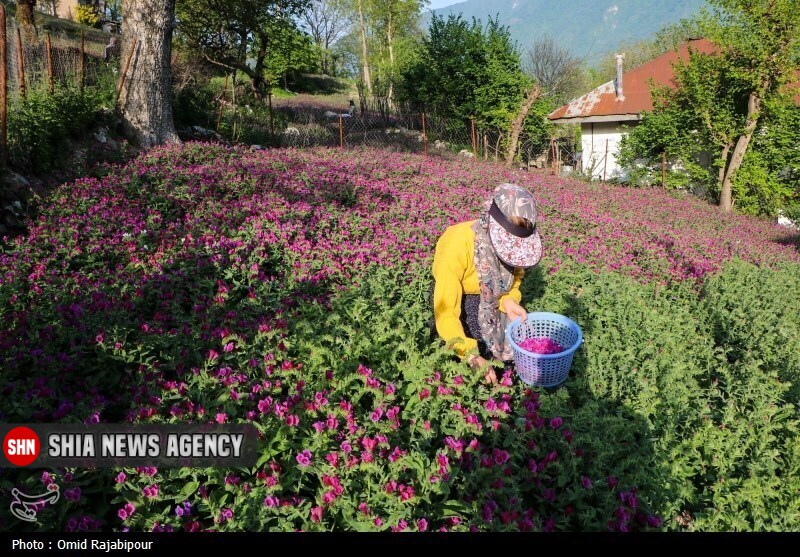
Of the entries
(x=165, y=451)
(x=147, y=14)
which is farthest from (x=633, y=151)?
(x=165, y=451)

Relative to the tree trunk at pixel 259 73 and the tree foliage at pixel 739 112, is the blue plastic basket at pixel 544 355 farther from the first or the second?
the tree trunk at pixel 259 73

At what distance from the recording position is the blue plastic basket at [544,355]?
3336 millimetres

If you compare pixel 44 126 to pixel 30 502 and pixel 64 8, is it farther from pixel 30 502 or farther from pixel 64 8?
pixel 64 8

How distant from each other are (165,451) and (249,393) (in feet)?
1.86

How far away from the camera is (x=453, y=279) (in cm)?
349

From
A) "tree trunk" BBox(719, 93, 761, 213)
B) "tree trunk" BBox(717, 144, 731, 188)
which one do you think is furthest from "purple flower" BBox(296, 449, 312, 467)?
"tree trunk" BBox(717, 144, 731, 188)

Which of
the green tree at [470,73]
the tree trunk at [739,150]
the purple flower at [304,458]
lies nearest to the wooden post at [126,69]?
the purple flower at [304,458]

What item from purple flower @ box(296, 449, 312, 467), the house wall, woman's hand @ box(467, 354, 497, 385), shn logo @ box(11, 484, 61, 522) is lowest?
shn logo @ box(11, 484, 61, 522)

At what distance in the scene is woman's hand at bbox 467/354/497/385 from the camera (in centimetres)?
319

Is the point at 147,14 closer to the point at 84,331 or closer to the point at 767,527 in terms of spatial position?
the point at 84,331

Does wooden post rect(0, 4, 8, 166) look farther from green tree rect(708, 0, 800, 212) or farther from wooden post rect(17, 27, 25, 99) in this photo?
green tree rect(708, 0, 800, 212)

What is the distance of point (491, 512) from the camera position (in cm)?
222

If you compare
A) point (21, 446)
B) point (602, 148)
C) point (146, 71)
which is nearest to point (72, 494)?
point (21, 446)

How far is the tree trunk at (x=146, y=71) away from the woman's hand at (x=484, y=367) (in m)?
Result: 9.30
